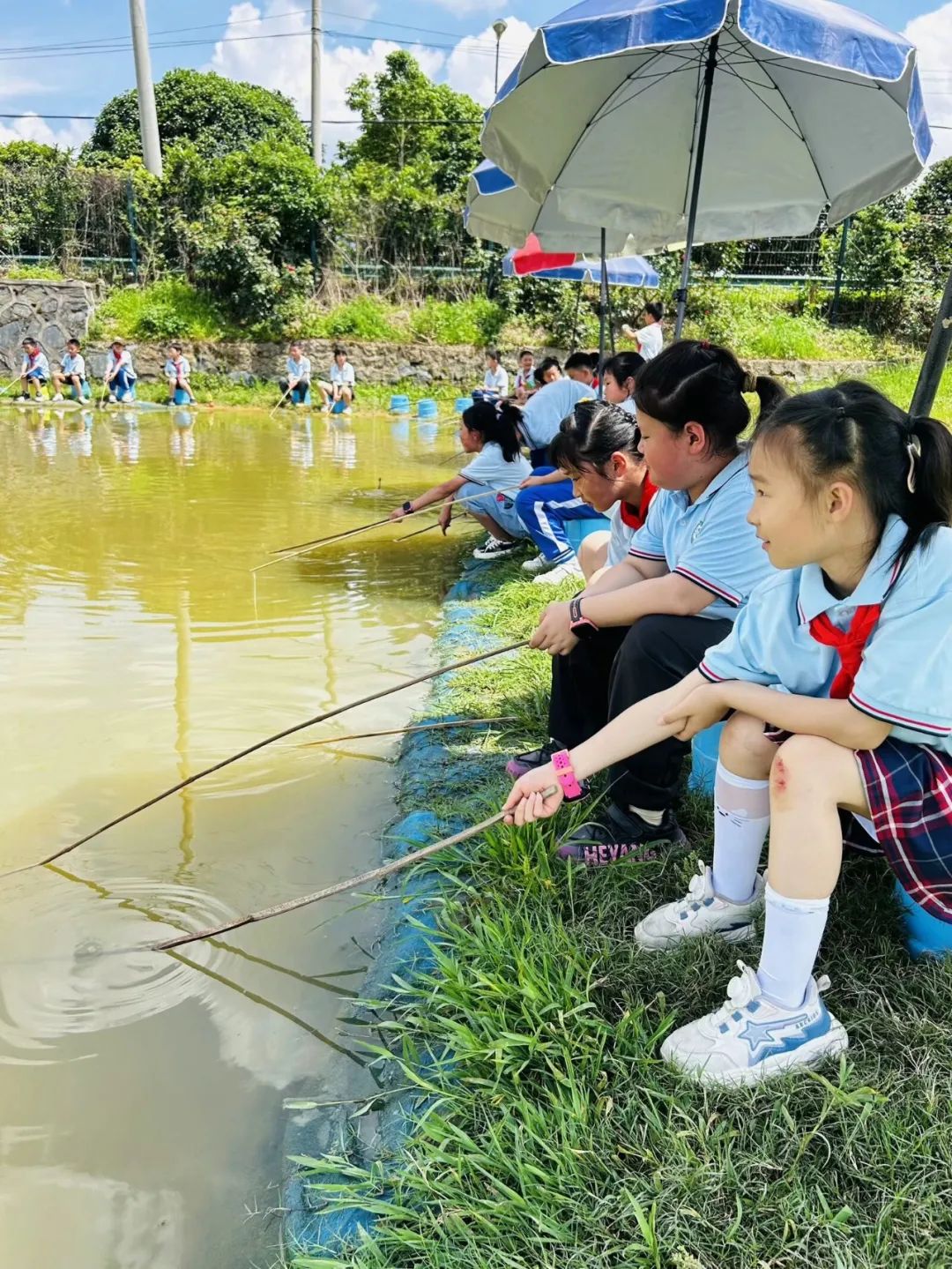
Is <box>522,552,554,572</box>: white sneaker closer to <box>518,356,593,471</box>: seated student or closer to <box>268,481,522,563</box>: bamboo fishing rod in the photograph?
<box>268,481,522,563</box>: bamboo fishing rod

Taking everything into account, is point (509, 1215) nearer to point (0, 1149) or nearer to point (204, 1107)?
point (204, 1107)

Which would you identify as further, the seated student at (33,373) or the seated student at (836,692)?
the seated student at (33,373)

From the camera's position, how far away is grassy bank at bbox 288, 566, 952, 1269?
3.79 feet

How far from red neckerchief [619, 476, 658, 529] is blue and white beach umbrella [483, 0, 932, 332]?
1.41m

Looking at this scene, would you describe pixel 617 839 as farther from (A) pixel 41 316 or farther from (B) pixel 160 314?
(A) pixel 41 316

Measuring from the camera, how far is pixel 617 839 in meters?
2.02

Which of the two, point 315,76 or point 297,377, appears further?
point 315,76

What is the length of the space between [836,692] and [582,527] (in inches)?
116

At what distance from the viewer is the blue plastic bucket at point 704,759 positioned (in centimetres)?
213

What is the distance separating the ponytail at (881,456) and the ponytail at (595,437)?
3.82 feet

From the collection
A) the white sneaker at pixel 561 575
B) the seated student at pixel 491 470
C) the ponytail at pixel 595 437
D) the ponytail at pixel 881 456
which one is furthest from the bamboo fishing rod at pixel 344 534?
the ponytail at pixel 881 456

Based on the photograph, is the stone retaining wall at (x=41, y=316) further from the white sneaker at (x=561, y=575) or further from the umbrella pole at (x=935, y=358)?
the umbrella pole at (x=935, y=358)

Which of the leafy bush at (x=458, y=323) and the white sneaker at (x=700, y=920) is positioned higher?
the leafy bush at (x=458, y=323)

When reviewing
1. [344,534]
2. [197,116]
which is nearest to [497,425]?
[344,534]
